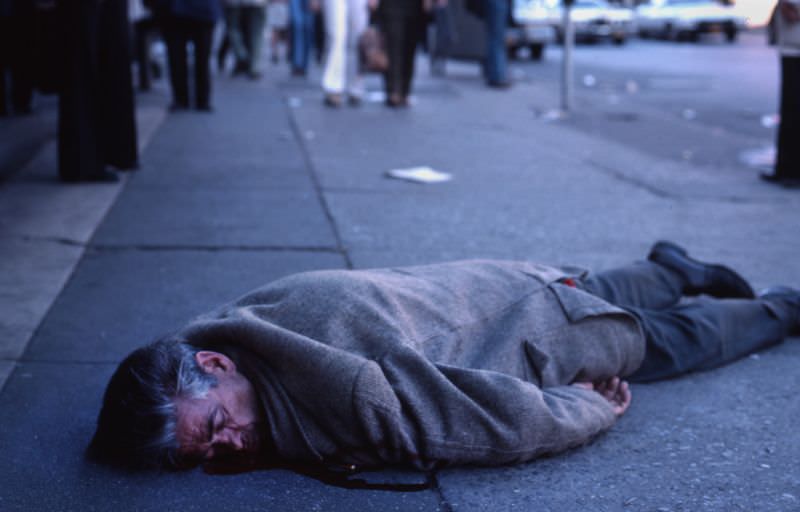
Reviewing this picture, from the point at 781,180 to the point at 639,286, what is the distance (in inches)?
145

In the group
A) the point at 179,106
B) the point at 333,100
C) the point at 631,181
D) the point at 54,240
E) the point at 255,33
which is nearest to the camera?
the point at 54,240

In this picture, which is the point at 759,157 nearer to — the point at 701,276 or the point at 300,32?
the point at 701,276

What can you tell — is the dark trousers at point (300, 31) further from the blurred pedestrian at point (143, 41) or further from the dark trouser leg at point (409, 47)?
the dark trouser leg at point (409, 47)

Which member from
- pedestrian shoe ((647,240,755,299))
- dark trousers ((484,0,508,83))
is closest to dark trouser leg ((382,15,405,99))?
dark trousers ((484,0,508,83))

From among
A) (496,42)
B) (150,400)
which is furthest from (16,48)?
(150,400)

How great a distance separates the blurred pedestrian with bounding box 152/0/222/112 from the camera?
10.6 m

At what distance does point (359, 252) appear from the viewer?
5.05 meters

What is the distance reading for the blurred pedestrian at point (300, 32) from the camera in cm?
1673

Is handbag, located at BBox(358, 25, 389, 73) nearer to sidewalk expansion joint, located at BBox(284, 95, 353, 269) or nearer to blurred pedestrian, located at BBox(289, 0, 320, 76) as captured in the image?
sidewalk expansion joint, located at BBox(284, 95, 353, 269)

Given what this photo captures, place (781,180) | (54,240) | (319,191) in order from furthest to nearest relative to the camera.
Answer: (781,180) < (319,191) < (54,240)

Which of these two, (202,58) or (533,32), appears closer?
(202,58)

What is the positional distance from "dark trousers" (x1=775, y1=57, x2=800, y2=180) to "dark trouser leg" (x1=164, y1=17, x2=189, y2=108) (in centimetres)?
597

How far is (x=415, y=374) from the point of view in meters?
2.70

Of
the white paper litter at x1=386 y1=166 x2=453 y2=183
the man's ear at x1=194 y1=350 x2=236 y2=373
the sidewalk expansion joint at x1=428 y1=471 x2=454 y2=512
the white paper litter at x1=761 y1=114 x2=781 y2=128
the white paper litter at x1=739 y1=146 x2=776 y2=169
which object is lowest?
the sidewalk expansion joint at x1=428 y1=471 x2=454 y2=512
